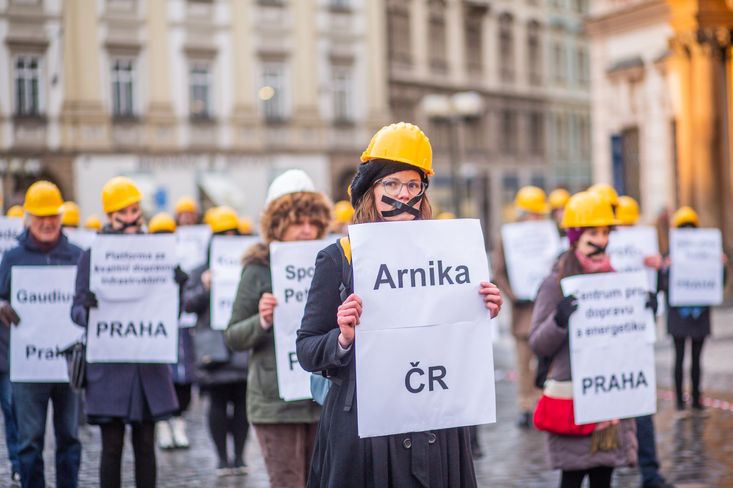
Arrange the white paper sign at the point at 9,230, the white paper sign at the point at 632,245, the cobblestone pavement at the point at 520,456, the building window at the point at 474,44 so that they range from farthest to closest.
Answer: the building window at the point at 474,44, the white paper sign at the point at 632,245, the white paper sign at the point at 9,230, the cobblestone pavement at the point at 520,456

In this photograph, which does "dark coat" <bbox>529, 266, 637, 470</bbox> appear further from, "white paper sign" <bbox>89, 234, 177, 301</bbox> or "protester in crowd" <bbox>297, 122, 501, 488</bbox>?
"white paper sign" <bbox>89, 234, 177, 301</bbox>

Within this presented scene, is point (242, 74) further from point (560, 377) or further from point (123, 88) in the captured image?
point (560, 377)

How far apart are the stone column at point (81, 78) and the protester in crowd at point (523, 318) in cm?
2940

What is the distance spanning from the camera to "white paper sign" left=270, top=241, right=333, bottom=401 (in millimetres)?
6941

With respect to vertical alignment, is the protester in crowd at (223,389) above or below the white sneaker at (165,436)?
above

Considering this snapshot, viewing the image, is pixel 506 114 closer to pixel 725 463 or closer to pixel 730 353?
pixel 730 353

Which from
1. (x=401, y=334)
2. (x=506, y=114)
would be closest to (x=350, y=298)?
(x=401, y=334)

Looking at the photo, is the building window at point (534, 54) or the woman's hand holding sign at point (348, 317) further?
the building window at point (534, 54)

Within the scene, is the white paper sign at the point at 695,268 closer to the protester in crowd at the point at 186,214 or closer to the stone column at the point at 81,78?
A: the protester in crowd at the point at 186,214

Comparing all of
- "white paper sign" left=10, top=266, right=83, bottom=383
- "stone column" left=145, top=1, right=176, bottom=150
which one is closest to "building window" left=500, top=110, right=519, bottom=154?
"stone column" left=145, top=1, right=176, bottom=150

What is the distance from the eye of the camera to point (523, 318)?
1258cm

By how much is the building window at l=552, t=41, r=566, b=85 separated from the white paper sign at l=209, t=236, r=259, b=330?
183 feet

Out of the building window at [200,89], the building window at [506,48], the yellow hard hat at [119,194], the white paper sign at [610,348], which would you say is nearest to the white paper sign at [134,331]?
the yellow hard hat at [119,194]

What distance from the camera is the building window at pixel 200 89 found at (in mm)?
43125
